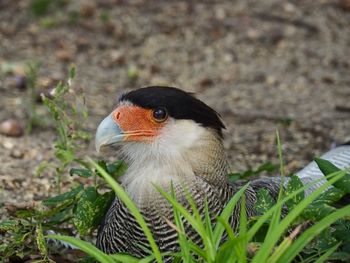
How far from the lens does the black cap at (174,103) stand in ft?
10.6

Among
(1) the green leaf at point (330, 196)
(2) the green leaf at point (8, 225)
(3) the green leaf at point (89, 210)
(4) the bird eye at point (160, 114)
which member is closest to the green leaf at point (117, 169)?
(3) the green leaf at point (89, 210)

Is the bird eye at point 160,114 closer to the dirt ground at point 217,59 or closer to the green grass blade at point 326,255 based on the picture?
the green grass blade at point 326,255

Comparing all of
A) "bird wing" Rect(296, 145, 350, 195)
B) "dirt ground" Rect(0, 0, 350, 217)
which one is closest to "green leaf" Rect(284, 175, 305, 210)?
"bird wing" Rect(296, 145, 350, 195)

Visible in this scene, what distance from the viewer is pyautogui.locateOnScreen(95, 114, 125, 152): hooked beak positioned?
3.19 metres

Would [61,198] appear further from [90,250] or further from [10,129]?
[10,129]

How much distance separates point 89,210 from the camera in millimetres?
3654

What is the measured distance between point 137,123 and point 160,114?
94 mm

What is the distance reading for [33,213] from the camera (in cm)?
359

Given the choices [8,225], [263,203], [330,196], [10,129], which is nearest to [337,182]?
[330,196]

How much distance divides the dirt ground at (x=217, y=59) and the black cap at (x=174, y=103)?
77.6 inches

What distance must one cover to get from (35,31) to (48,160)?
112 inches

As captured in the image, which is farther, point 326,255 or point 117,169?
point 117,169

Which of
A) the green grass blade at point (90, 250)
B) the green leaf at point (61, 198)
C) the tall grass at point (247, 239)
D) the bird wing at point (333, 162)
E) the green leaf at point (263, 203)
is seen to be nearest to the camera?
the tall grass at point (247, 239)

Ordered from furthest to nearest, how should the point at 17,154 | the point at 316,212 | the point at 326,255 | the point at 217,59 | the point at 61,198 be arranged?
the point at 217,59 < the point at 17,154 < the point at 61,198 < the point at 316,212 < the point at 326,255
